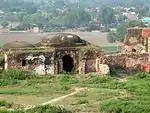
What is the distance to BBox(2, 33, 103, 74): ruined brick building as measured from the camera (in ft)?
88.3

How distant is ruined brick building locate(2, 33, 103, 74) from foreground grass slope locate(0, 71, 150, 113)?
5.29ft

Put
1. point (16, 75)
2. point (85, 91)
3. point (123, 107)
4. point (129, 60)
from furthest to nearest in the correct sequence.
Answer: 1. point (129, 60)
2. point (16, 75)
3. point (85, 91)
4. point (123, 107)

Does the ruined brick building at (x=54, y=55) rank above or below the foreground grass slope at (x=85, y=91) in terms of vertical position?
above

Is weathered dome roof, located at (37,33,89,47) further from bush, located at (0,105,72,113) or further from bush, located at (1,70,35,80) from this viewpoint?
bush, located at (0,105,72,113)

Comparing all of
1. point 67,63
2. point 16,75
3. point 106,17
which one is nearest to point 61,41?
point 67,63

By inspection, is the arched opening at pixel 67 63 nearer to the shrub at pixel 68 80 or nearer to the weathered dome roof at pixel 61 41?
the weathered dome roof at pixel 61 41

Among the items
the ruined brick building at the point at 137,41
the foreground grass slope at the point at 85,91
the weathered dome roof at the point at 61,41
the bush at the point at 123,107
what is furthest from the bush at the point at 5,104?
the ruined brick building at the point at 137,41

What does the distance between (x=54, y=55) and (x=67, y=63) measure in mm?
1402

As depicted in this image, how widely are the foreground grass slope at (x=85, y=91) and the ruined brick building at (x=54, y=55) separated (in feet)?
5.29

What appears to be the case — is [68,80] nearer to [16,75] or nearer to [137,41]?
[16,75]

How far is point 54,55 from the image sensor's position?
1083 inches

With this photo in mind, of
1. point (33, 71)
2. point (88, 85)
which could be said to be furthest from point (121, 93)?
point (33, 71)

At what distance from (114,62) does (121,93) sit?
7.23 m

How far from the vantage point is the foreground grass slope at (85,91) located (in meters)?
19.0
